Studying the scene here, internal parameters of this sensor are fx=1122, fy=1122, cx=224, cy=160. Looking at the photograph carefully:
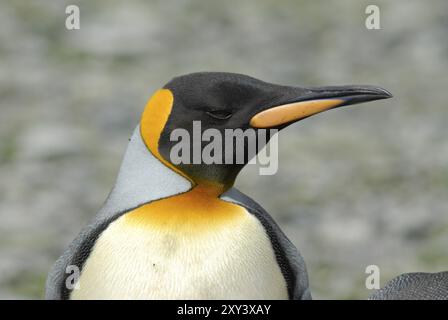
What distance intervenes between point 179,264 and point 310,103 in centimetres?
43

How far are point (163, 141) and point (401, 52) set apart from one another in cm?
423

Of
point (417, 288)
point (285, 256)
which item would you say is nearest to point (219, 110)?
point (285, 256)

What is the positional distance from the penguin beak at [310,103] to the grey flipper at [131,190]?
0.21m

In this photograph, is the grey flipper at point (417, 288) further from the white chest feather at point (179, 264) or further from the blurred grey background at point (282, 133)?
the blurred grey background at point (282, 133)

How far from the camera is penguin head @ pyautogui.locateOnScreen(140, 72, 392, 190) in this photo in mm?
2266

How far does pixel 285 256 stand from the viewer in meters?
2.41

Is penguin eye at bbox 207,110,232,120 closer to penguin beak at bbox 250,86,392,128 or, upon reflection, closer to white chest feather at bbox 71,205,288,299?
penguin beak at bbox 250,86,392,128

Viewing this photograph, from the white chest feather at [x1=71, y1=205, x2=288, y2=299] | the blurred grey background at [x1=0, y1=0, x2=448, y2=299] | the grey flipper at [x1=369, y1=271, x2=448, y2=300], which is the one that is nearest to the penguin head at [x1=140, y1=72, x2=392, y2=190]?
the white chest feather at [x1=71, y1=205, x2=288, y2=299]

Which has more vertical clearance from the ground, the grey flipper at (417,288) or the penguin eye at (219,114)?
the penguin eye at (219,114)

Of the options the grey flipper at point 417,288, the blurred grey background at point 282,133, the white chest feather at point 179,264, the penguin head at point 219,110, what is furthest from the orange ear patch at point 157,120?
the blurred grey background at point 282,133

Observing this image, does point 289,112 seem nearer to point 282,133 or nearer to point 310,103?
point 310,103

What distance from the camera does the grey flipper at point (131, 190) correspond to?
2.31 m

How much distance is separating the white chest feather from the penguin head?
123 millimetres

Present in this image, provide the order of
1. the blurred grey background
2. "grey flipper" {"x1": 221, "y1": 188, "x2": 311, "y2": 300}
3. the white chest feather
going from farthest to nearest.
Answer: the blurred grey background < "grey flipper" {"x1": 221, "y1": 188, "x2": 311, "y2": 300} < the white chest feather
